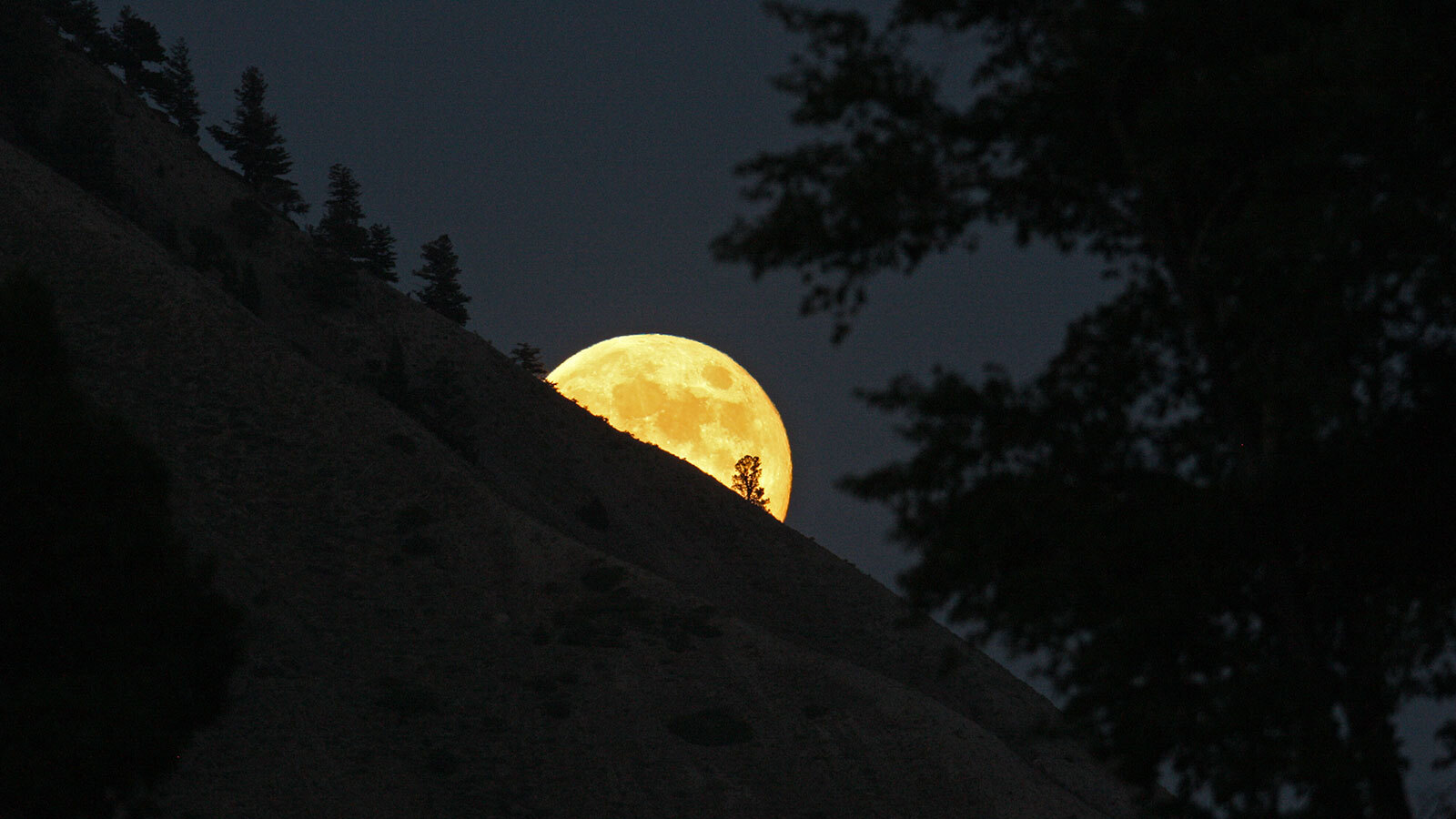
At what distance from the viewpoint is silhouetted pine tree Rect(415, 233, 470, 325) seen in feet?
292

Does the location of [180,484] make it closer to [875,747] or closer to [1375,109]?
[875,747]

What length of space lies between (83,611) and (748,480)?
67.6m

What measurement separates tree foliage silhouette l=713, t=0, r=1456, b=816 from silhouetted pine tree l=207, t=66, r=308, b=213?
8059 centimetres

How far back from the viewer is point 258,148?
86562mm

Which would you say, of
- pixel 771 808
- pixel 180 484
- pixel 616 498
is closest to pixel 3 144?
pixel 180 484

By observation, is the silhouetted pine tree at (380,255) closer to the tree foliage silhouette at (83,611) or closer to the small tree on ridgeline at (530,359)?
the small tree on ridgeline at (530,359)

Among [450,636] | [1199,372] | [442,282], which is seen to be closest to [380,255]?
[442,282]

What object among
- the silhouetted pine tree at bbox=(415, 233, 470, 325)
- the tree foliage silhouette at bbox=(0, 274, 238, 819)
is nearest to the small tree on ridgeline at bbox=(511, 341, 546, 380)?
the silhouetted pine tree at bbox=(415, 233, 470, 325)

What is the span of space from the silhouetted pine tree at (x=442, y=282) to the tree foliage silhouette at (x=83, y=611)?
64.5 m

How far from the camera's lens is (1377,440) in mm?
12555

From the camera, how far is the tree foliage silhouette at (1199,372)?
452 inches

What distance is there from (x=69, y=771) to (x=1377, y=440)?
67.3 feet

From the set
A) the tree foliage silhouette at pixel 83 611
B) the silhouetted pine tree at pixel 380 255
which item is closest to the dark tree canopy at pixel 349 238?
the silhouetted pine tree at pixel 380 255

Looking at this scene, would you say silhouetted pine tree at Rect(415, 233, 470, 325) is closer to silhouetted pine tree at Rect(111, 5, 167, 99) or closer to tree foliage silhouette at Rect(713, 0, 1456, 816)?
silhouetted pine tree at Rect(111, 5, 167, 99)
